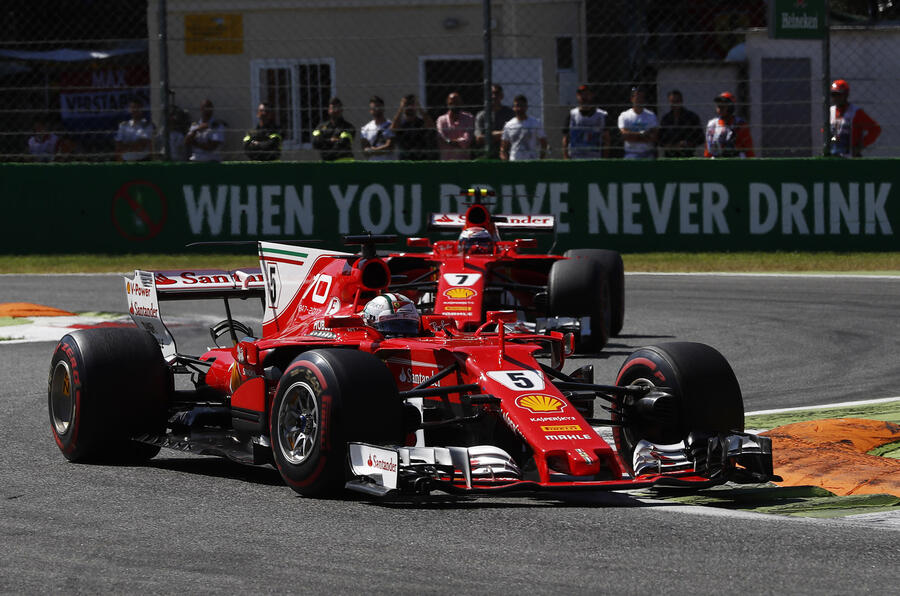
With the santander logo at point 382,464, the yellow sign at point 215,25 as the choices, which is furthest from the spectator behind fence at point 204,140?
the santander logo at point 382,464

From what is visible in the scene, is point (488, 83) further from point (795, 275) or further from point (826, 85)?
point (795, 275)

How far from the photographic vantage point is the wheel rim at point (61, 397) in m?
8.37

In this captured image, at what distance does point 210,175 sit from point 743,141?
667cm

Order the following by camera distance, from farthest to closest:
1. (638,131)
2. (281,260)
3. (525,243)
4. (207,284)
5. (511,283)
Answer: (638,131) → (525,243) → (511,283) → (207,284) → (281,260)

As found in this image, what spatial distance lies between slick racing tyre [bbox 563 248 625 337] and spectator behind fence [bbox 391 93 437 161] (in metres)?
6.09

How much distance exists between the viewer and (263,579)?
5.60m

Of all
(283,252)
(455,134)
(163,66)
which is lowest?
Answer: (283,252)

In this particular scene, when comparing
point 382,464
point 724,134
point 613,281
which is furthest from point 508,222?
point 382,464

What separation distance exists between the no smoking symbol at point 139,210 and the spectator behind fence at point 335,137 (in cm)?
214

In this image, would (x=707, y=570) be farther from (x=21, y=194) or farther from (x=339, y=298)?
(x=21, y=194)

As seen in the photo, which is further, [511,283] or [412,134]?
[412,134]

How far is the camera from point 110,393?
322 inches

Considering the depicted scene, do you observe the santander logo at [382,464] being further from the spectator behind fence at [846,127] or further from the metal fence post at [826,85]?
the spectator behind fence at [846,127]

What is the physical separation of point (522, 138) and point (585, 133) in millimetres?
806
